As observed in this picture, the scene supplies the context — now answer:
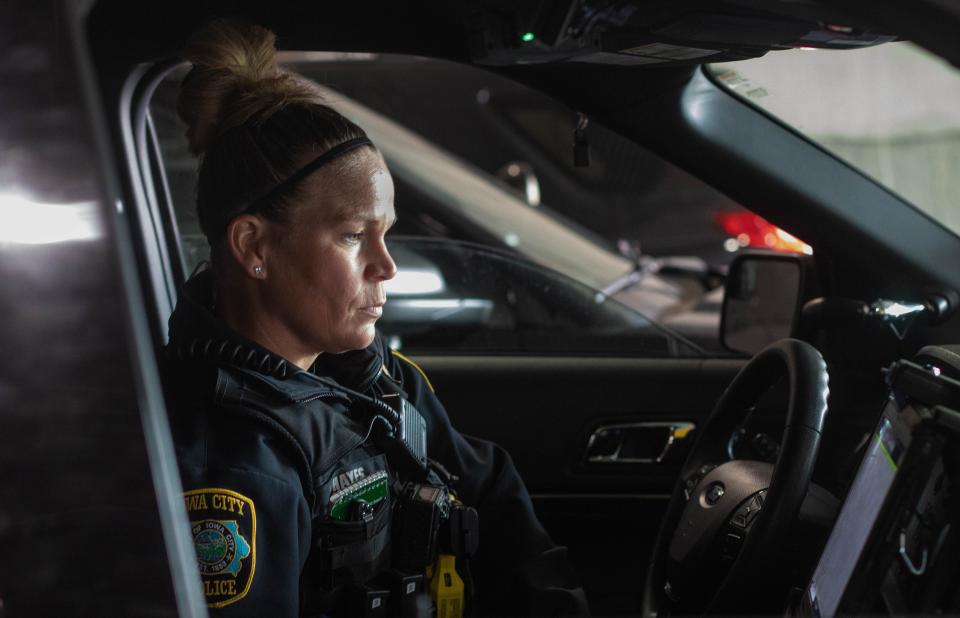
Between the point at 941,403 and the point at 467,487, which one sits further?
the point at 467,487

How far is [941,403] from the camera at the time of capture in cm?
128

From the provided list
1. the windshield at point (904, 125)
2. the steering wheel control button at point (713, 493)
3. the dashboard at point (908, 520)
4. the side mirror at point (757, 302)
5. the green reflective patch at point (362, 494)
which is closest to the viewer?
Result: the dashboard at point (908, 520)

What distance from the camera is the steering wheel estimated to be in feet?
5.05

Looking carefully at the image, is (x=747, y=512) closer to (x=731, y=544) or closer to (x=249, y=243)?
(x=731, y=544)

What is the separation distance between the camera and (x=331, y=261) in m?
1.68

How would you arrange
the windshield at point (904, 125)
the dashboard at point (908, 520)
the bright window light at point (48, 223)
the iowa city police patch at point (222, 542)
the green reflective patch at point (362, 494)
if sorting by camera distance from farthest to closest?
the windshield at point (904, 125) < the green reflective patch at point (362, 494) < the iowa city police patch at point (222, 542) < the dashboard at point (908, 520) < the bright window light at point (48, 223)

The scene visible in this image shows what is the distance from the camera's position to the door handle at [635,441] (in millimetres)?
2371

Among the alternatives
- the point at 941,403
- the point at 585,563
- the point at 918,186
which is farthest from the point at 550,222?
the point at 918,186

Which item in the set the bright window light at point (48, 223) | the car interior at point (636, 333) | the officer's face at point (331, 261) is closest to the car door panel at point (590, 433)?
the car interior at point (636, 333)

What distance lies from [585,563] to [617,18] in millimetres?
1210

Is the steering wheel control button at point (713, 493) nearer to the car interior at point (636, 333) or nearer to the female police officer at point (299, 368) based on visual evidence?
the car interior at point (636, 333)

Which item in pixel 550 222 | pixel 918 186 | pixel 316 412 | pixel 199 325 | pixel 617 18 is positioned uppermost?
pixel 617 18

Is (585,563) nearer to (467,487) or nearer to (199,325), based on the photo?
(467,487)

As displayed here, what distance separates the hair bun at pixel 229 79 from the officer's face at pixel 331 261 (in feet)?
0.44
